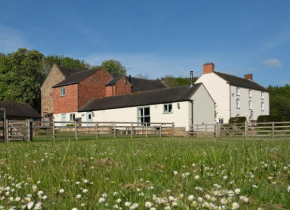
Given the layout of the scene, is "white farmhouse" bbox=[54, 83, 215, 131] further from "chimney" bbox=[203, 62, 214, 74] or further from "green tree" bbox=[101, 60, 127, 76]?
"green tree" bbox=[101, 60, 127, 76]

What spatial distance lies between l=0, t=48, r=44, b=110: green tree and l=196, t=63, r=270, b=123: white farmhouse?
108ft

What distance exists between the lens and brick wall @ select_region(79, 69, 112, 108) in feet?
141

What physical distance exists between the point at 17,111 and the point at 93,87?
12472 mm

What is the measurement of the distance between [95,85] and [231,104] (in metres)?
21.0

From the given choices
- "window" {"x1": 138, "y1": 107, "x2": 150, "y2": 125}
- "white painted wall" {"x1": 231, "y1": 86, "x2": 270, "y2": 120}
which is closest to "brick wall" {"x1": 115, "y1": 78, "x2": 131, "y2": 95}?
"window" {"x1": 138, "y1": 107, "x2": 150, "y2": 125}

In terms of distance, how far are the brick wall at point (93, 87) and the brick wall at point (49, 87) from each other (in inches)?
312

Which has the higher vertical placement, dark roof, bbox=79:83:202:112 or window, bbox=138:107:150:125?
dark roof, bbox=79:83:202:112

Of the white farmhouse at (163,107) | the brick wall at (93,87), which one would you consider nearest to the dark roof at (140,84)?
the brick wall at (93,87)

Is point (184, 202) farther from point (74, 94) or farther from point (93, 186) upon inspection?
point (74, 94)

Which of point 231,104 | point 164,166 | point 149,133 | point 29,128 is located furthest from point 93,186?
point 231,104

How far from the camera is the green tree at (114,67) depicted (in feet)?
264

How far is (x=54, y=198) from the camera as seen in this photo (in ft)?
11.5

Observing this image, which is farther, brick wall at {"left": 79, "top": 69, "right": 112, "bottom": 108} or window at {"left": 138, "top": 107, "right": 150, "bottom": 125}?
brick wall at {"left": 79, "top": 69, "right": 112, "bottom": 108}

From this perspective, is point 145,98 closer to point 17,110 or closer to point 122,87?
point 122,87
